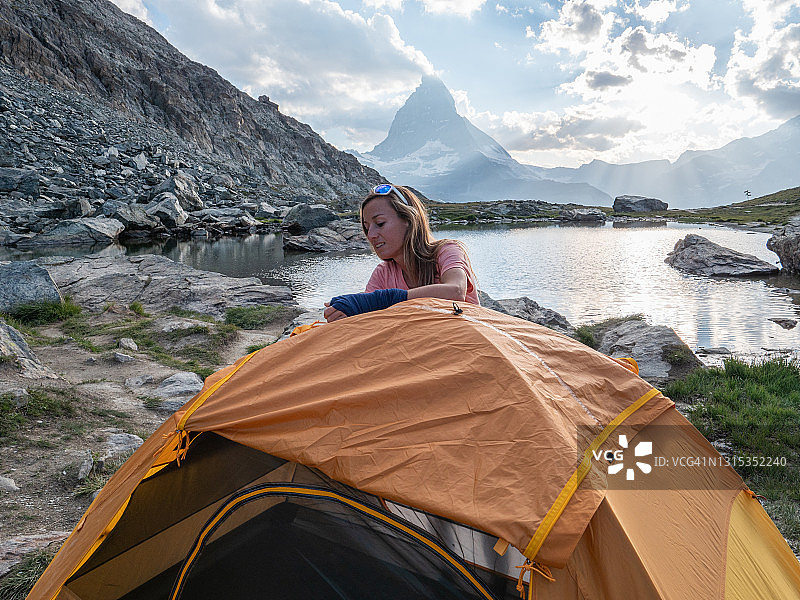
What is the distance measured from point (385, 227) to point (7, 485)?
329cm

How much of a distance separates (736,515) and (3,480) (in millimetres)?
4689

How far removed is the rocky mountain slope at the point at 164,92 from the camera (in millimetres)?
54469

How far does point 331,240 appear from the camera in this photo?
1139 inches

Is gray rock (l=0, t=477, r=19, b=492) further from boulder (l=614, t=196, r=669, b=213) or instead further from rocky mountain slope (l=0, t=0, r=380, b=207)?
boulder (l=614, t=196, r=669, b=213)

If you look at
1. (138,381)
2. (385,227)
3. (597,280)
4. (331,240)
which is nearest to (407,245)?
(385,227)

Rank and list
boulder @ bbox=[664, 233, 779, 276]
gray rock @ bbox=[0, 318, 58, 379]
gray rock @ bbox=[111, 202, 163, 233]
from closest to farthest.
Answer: gray rock @ bbox=[0, 318, 58, 379]
boulder @ bbox=[664, 233, 779, 276]
gray rock @ bbox=[111, 202, 163, 233]

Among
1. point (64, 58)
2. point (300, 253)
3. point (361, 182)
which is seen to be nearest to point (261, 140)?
point (361, 182)

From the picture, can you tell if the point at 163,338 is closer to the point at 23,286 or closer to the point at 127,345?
the point at 127,345

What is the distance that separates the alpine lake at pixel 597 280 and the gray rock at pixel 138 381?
22.7 feet

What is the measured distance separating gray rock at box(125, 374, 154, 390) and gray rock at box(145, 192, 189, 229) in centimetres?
2769

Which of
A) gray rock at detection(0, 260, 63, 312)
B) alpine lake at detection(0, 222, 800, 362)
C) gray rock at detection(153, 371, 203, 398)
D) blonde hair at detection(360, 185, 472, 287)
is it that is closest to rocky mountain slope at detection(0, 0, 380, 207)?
alpine lake at detection(0, 222, 800, 362)

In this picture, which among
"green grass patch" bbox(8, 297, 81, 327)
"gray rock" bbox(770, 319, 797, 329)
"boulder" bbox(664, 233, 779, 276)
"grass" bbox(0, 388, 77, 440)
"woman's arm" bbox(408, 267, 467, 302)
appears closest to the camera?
"woman's arm" bbox(408, 267, 467, 302)

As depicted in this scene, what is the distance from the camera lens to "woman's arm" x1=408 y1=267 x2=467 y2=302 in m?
2.99

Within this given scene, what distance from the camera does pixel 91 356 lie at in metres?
7.17
